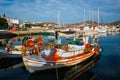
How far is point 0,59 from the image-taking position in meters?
30.0

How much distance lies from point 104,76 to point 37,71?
7.53 meters

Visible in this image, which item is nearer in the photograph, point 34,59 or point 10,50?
point 34,59

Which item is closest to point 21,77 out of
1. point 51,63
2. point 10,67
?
point 51,63

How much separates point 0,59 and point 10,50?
81.4 inches

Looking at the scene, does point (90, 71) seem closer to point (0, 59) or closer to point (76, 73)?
point (76, 73)

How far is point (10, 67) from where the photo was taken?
25406 mm

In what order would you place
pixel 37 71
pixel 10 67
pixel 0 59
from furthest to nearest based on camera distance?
pixel 0 59, pixel 10 67, pixel 37 71

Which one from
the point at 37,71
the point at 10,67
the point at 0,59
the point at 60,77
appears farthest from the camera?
the point at 0,59

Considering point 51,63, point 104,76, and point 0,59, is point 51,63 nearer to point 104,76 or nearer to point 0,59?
point 104,76

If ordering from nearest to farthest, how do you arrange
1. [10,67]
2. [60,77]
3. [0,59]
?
1. [60,77]
2. [10,67]
3. [0,59]

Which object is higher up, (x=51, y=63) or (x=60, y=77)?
(x=51, y=63)

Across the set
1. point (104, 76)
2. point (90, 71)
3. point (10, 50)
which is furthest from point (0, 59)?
point (104, 76)

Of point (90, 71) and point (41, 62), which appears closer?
point (41, 62)

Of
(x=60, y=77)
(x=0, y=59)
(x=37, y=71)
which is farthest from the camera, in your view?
(x=0, y=59)
